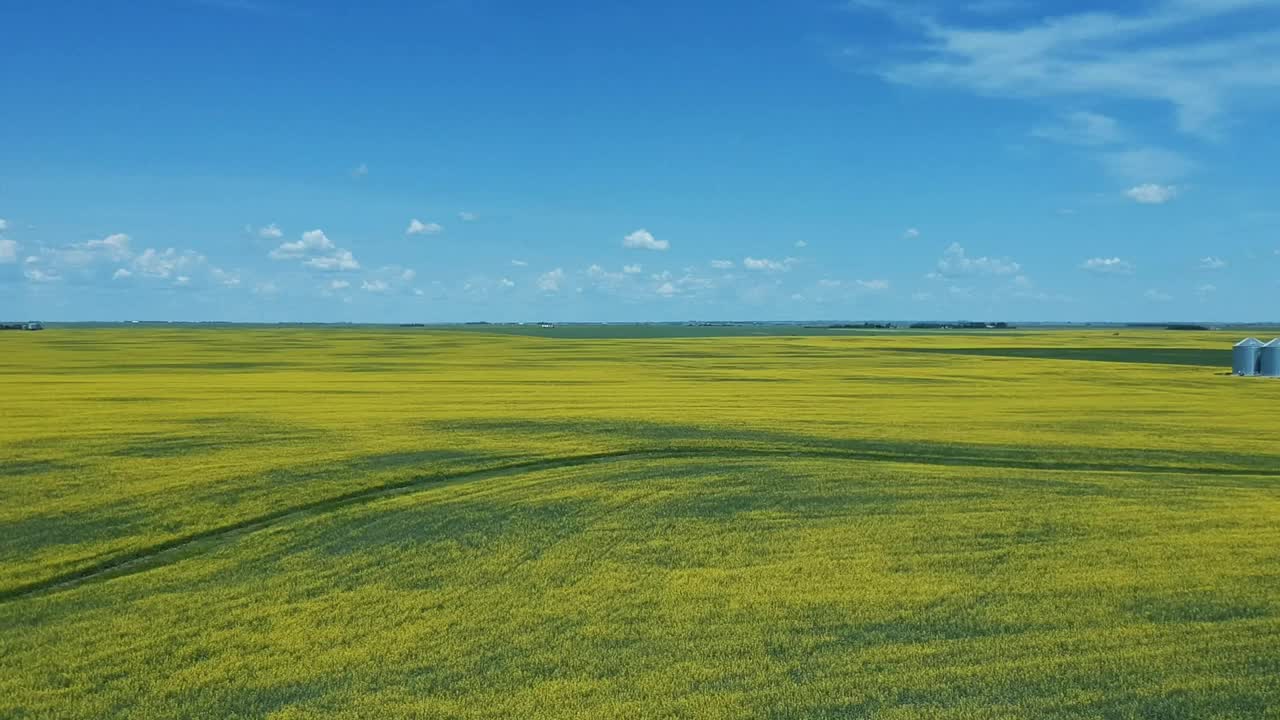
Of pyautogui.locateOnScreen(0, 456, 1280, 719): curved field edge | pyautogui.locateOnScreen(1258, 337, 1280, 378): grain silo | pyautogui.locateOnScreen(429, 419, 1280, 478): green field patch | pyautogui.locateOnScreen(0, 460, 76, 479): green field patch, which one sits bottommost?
pyautogui.locateOnScreen(0, 456, 1280, 719): curved field edge

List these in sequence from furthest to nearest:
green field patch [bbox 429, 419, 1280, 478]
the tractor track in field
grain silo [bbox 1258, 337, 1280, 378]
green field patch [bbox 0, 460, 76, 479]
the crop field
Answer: grain silo [bbox 1258, 337, 1280, 378] → green field patch [bbox 429, 419, 1280, 478] → green field patch [bbox 0, 460, 76, 479] → the tractor track in field → the crop field

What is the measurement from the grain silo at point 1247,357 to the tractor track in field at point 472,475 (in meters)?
37.1

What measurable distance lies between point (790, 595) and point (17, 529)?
12807 millimetres

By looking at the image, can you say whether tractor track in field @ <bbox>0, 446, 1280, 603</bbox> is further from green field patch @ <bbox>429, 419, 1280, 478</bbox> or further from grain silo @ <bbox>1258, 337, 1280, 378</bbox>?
grain silo @ <bbox>1258, 337, 1280, 378</bbox>

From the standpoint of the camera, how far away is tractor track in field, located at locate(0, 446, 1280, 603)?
1338cm

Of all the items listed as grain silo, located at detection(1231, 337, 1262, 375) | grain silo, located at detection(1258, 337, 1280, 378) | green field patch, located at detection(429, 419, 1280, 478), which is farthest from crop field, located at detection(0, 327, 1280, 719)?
grain silo, located at detection(1231, 337, 1262, 375)

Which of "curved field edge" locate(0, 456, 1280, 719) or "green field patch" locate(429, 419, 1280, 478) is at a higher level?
"green field patch" locate(429, 419, 1280, 478)

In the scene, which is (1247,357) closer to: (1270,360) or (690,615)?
(1270,360)

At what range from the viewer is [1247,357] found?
52812mm

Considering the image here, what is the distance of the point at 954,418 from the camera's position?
3131 centimetres

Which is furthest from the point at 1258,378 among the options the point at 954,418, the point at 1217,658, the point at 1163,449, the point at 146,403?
the point at 146,403

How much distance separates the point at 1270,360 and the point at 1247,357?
128 centimetres

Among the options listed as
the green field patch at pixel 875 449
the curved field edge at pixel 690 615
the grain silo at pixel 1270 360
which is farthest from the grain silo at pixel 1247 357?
the curved field edge at pixel 690 615

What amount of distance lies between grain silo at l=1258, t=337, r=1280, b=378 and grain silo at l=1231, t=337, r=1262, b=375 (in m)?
0.21
